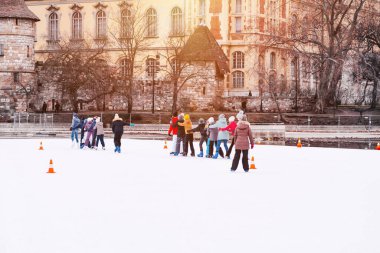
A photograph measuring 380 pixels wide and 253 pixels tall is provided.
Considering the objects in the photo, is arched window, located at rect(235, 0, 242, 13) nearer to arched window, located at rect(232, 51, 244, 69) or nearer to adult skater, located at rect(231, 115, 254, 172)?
arched window, located at rect(232, 51, 244, 69)

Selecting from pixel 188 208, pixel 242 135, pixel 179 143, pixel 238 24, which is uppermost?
pixel 238 24

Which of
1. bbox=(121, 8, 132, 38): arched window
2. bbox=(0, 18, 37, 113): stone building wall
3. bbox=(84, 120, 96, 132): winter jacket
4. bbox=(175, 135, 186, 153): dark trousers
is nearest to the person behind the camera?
bbox=(175, 135, 186, 153): dark trousers

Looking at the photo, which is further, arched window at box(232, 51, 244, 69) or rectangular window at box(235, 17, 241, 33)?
rectangular window at box(235, 17, 241, 33)

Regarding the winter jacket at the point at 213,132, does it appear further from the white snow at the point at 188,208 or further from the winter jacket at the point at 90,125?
the winter jacket at the point at 90,125

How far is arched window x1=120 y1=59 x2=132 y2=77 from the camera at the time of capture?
7919cm

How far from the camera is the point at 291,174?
2433 centimetres

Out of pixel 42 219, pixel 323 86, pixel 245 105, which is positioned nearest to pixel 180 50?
pixel 245 105

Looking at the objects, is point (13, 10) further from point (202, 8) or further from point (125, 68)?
point (202, 8)

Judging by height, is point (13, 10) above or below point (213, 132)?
above

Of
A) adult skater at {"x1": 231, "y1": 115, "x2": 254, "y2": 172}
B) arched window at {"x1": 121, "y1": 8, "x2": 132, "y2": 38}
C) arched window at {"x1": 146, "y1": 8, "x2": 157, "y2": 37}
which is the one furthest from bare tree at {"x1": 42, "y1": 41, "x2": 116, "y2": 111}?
adult skater at {"x1": 231, "y1": 115, "x2": 254, "y2": 172}

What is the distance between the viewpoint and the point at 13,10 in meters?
88.7

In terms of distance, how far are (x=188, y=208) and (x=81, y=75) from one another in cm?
6298

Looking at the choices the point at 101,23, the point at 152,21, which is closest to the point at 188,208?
the point at 152,21

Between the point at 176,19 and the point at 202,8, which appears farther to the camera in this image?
the point at 176,19
